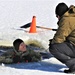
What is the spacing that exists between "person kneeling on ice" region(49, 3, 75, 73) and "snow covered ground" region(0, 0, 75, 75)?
12.2 inches

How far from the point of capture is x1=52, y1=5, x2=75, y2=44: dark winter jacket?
650 centimetres

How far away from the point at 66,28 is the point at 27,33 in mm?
5505

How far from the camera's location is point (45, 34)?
11.4m

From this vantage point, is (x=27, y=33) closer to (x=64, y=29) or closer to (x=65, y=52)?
(x=65, y=52)

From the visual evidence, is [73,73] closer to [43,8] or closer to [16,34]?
[16,34]

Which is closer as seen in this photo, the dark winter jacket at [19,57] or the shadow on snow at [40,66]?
the shadow on snow at [40,66]

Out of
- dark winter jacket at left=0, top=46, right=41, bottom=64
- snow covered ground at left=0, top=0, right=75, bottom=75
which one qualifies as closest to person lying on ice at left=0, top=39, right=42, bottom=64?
dark winter jacket at left=0, top=46, right=41, bottom=64

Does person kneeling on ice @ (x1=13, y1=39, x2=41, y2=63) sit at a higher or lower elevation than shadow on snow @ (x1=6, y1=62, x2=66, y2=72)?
higher

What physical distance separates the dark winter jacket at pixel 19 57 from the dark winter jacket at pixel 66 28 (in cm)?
142

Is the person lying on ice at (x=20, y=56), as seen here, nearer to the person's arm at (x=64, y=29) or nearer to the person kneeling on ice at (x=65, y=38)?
the person kneeling on ice at (x=65, y=38)

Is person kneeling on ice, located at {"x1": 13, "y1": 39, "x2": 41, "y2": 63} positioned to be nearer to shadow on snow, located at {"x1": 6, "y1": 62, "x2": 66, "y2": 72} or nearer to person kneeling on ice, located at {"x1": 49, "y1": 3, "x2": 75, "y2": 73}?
shadow on snow, located at {"x1": 6, "y1": 62, "x2": 66, "y2": 72}

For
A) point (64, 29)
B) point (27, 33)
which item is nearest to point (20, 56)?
point (64, 29)

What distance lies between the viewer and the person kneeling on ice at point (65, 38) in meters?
6.52

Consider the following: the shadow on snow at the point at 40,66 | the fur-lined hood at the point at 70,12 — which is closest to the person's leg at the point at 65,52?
the shadow on snow at the point at 40,66
